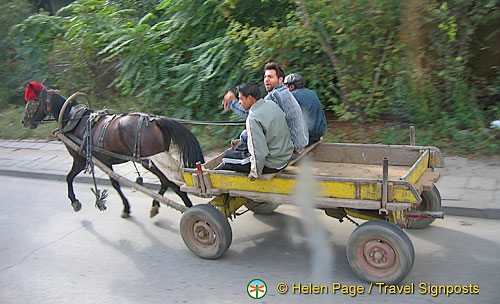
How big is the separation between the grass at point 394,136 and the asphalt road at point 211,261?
2000 mm

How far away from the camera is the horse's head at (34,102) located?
612 cm

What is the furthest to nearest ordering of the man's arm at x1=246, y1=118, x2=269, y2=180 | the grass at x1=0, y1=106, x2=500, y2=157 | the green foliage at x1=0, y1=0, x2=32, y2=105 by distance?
the green foliage at x1=0, y1=0, x2=32, y2=105
the grass at x1=0, y1=106, x2=500, y2=157
the man's arm at x1=246, y1=118, x2=269, y2=180

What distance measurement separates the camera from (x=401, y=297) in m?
3.81

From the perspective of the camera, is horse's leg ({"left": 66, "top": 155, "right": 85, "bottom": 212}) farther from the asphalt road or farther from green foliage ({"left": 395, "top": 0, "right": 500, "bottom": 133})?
green foliage ({"left": 395, "top": 0, "right": 500, "bottom": 133})

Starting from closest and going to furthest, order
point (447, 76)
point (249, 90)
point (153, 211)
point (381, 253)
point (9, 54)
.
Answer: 1. point (381, 253)
2. point (249, 90)
3. point (153, 211)
4. point (447, 76)
5. point (9, 54)

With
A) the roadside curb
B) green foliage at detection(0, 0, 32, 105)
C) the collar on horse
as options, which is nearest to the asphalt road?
the roadside curb

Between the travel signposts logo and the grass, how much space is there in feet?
12.8

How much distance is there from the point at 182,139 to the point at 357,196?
244cm

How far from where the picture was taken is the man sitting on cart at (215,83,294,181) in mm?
4172

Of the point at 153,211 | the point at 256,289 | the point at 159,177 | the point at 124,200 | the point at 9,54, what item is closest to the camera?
the point at 256,289

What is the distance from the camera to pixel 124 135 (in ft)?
18.5

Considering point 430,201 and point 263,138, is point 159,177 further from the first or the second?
point 430,201

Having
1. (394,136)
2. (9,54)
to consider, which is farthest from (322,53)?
(9,54)

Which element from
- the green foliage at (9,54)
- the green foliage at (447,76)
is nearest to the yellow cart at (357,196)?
the green foliage at (447,76)
